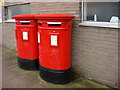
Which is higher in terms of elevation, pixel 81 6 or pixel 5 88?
pixel 81 6

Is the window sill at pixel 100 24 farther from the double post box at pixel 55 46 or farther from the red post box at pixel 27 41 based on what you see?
the red post box at pixel 27 41

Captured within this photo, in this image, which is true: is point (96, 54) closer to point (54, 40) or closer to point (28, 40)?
point (54, 40)

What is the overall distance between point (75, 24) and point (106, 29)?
86 cm

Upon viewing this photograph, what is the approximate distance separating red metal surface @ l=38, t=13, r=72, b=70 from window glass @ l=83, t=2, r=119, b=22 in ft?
2.24

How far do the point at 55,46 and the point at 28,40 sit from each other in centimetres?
114

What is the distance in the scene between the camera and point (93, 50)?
12.0ft

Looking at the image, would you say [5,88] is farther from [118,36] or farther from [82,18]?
[118,36]

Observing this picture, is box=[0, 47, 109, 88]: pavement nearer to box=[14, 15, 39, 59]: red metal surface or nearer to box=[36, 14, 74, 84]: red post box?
box=[36, 14, 74, 84]: red post box

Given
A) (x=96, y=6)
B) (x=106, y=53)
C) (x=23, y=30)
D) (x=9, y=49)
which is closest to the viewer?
(x=106, y=53)

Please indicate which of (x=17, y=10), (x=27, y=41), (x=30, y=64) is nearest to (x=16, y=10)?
(x=17, y=10)

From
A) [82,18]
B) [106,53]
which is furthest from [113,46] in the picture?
[82,18]

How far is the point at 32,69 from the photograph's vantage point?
14.5 feet

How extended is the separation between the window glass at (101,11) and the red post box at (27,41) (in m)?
1.41

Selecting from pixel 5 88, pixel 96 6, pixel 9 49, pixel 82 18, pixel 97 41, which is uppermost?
pixel 96 6
